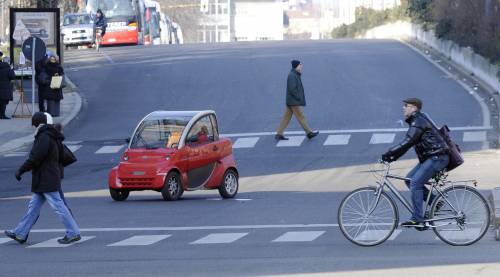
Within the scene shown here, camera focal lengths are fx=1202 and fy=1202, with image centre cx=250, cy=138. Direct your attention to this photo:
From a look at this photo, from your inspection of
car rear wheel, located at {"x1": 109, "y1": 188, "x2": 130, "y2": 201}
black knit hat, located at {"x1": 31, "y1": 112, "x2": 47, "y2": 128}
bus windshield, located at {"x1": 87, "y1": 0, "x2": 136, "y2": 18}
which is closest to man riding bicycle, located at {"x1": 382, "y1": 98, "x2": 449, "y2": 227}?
black knit hat, located at {"x1": 31, "y1": 112, "x2": 47, "y2": 128}

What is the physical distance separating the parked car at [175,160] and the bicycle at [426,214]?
6.58 meters

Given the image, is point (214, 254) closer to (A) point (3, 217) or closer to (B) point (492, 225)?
(B) point (492, 225)

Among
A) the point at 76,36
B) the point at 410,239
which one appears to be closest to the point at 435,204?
the point at 410,239

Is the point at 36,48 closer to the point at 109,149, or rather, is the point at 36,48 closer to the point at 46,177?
the point at 109,149

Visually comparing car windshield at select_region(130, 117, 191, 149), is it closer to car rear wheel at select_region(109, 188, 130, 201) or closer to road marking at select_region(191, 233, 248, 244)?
car rear wheel at select_region(109, 188, 130, 201)

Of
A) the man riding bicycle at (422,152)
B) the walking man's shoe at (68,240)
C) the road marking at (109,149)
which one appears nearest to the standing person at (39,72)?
the road marking at (109,149)

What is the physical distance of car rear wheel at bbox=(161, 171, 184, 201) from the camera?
20531mm

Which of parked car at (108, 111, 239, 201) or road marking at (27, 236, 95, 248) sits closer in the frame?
road marking at (27, 236, 95, 248)

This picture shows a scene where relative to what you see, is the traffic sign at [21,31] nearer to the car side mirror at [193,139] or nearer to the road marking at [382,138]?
the road marking at [382,138]

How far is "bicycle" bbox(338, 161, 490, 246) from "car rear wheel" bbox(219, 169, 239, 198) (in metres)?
7.01

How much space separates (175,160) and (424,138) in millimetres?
7116

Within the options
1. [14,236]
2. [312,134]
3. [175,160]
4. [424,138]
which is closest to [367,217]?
[424,138]

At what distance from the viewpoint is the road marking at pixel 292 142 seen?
29.3 meters

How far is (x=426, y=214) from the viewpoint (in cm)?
1439
